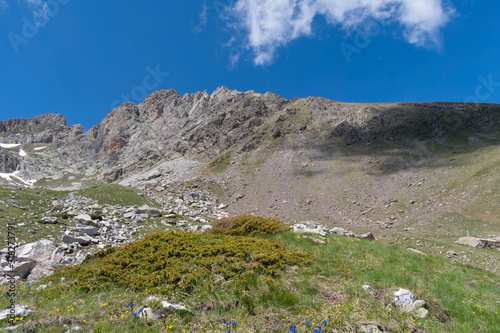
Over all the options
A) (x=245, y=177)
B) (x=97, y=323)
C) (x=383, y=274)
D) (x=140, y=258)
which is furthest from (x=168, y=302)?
(x=245, y=177)

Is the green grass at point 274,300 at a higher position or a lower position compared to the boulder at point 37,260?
lower

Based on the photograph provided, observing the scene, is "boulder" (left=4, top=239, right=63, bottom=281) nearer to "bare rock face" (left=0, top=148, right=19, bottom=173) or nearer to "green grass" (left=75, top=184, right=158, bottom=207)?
"green grass" (left=75, top=184, right=158, bottom=207)

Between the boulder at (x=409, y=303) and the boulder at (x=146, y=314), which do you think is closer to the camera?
the boulder at (x=146, y=314)

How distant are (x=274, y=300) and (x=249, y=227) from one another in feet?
30.4

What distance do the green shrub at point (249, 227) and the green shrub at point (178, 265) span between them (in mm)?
4472

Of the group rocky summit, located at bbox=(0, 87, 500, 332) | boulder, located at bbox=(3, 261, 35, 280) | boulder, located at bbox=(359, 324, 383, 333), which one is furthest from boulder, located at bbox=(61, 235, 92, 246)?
boulder, located at bbox=(359, 324, 383, 333)

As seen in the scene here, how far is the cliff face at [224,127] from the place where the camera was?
236ft

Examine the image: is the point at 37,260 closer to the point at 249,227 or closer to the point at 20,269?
the point at 20,269

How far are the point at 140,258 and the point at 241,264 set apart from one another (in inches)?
166

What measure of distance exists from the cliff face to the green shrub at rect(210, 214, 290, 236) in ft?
205

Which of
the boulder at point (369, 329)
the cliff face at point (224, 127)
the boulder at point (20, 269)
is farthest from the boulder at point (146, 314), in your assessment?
the cliff face at point (224, 127)

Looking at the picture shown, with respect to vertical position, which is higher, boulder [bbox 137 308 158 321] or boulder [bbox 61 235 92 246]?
boulder [bbox 61 235 92 246]

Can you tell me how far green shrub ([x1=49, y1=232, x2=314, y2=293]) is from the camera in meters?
7.39

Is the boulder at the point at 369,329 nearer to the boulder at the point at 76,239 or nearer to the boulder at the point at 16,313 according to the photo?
the boulder at the point at 16,313
